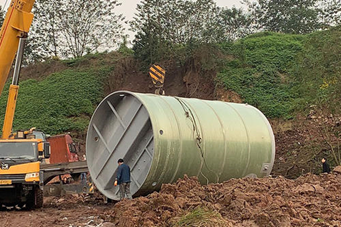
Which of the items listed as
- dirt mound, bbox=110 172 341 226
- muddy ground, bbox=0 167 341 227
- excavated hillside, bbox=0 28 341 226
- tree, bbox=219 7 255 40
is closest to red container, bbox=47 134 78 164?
excavated hillside, bbox=0 28 341 226

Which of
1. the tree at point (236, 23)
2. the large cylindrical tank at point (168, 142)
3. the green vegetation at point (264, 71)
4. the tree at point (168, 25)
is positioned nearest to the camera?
the large cylindrical tank at point (168, 142)

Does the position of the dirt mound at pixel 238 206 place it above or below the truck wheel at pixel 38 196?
above

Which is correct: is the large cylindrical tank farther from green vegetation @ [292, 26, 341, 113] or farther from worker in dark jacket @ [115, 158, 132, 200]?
green vegetation @ [292, 26, 341, 113]

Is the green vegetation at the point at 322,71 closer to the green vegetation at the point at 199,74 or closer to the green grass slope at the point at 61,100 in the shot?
the green vegetation at the point at 199,74

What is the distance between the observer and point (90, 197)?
13766mm

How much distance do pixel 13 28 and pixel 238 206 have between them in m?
9.12

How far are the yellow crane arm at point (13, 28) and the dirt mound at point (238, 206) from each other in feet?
22.1

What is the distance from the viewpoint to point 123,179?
386 inches

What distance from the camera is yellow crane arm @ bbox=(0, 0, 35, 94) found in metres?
13.1

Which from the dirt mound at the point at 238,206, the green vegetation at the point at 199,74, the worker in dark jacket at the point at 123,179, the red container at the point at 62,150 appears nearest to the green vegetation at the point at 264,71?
the green vegetation at the point at 199,74

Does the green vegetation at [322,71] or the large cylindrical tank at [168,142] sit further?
the green vegetation at [322,71]

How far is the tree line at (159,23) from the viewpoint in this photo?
97.3ft

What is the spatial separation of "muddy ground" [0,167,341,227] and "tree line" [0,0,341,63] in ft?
59.6

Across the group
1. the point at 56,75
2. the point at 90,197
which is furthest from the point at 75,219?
the point at 56,75
